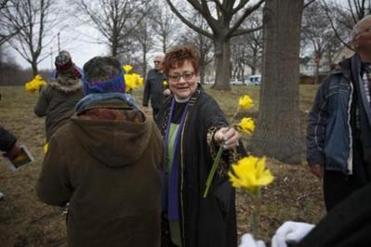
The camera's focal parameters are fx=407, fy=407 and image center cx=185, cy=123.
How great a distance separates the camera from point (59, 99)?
176 inches

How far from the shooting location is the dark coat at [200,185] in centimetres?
248

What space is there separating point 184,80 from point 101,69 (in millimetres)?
670

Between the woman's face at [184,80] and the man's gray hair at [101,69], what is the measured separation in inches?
21.7

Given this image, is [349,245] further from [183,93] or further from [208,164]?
[183,93]

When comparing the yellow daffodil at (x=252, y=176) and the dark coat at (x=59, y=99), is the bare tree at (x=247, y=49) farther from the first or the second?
the yellow daffodil at (x=252, y=176)

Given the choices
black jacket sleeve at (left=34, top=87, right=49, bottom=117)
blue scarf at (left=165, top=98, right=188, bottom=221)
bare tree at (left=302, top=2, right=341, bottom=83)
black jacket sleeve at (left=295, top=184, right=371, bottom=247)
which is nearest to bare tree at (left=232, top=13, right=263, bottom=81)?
bare tree at (left=302, top=2, right=341, bottom=83)

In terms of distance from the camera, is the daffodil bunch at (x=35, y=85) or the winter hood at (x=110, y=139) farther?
the daffodil bunch at (x=35, y=85)

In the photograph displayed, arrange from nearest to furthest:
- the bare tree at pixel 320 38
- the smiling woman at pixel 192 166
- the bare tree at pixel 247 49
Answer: the smiling woman at pixel 192 166 → the bare tree at pixel 320 38 → the bare tree at pixel 247 49

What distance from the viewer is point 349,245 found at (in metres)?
0.86

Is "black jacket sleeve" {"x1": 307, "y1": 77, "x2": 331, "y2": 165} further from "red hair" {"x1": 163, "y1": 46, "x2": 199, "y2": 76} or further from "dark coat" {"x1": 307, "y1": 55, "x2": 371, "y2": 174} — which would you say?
"red hair" {"x1": 163, "y1": 46, "x2": 199, "y2": 76}

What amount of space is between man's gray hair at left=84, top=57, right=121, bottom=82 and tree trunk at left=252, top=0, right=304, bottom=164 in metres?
4.32

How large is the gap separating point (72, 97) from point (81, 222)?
99.8 inches

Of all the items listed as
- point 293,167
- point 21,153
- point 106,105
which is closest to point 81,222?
point 106,105

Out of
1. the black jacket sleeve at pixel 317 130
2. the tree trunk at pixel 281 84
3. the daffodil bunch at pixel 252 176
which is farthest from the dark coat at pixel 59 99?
the daffodil bunch at pixel 252 176
